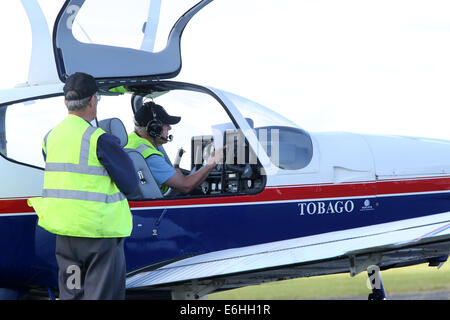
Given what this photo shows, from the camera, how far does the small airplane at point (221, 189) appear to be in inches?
211

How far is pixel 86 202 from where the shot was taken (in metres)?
4.29

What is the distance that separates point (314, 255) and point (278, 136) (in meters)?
1.42

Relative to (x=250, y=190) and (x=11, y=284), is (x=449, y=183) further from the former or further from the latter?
(x=11, y=284)

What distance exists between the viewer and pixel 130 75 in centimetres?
623

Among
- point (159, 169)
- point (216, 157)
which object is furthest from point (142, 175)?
point (216, 157)

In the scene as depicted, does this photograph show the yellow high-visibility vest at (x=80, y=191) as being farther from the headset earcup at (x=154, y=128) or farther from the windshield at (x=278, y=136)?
the windshield at (x=278, y=136)

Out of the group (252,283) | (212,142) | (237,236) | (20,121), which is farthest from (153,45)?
(252,283)

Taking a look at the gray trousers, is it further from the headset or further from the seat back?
the headset

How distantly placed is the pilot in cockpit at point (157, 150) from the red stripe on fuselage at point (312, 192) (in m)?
0.21

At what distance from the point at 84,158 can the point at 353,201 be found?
296cm

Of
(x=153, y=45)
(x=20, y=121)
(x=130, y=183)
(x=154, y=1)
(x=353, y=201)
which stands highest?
(x=154, y=1)

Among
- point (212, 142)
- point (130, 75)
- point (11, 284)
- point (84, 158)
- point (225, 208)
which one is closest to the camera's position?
point (84, 158)

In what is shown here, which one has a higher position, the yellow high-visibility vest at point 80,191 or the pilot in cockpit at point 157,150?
the pilot in cockpit at point 157,150

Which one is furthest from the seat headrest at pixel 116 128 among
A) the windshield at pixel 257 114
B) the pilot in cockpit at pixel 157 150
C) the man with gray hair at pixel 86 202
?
the man with gray hair at pixel 86 202
